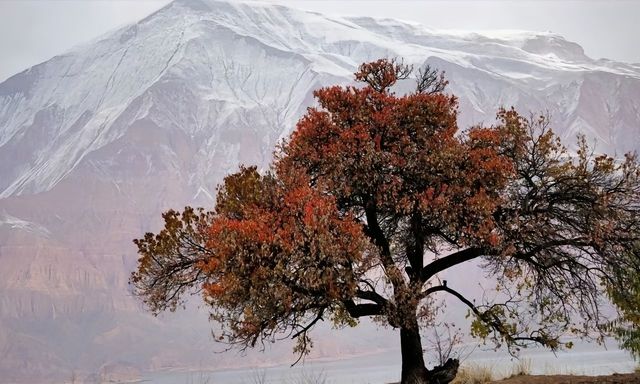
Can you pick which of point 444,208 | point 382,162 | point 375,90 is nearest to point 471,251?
point 444,208

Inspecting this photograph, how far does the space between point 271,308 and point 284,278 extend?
3.02 ft

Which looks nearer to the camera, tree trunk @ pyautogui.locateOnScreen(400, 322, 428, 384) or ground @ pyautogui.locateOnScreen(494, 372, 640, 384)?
ground @ pyautogui.locateOnScreen(494, 372, 640, 384)

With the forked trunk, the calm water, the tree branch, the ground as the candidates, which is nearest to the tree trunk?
the forked trunk

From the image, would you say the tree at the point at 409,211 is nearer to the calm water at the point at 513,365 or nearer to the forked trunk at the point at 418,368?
the forked trunk at the point at 418,368

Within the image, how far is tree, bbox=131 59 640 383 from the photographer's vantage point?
21859 millimetres

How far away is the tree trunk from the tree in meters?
0.04

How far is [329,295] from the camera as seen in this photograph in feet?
69.2

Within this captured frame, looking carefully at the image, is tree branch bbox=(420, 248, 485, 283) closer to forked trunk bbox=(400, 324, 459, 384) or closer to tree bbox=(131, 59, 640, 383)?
tree bbox=(131, 59, 640, 383)

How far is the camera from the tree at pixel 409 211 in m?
21.9

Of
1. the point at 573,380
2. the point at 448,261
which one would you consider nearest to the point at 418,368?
the point at 448,261

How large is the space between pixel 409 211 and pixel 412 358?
4.50m

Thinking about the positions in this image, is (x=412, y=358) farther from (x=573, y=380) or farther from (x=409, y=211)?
(x=573, y=380)

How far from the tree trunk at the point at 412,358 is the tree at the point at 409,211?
41mm

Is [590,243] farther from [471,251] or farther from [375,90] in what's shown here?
[375,90]
